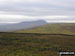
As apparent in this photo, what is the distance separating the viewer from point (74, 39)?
35812 millimetres

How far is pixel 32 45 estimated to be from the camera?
30.7 metres

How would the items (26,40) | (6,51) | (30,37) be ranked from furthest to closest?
(30,37) < (26,40) < (6,51)

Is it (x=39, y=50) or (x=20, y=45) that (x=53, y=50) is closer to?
(x=39, y=50)

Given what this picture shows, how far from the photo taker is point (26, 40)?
33.2 metres

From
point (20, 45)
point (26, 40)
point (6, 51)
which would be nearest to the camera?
point (6, 51)

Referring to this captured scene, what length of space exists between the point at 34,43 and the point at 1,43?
5503mm

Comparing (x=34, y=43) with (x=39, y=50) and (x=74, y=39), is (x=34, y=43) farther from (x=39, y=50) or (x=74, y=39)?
(x=74, y=39)

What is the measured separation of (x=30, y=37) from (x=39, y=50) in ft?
25.3

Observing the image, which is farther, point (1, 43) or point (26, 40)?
point (26, 40)

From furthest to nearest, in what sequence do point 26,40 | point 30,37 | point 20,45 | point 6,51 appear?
point 30,37
point 26,40
point 20,45
point 6,51

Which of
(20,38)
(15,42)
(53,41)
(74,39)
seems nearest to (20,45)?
(15,42)

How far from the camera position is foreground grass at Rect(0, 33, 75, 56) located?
2700cm

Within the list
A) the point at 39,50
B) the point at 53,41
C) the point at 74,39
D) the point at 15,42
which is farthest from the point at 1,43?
the point at 74,39

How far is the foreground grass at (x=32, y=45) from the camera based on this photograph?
88.6 feet
